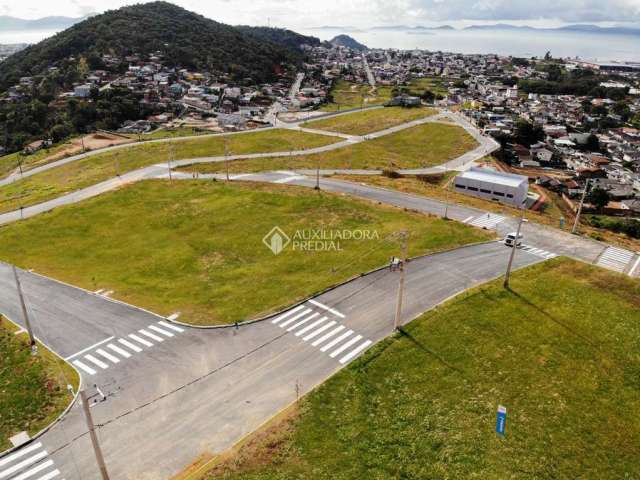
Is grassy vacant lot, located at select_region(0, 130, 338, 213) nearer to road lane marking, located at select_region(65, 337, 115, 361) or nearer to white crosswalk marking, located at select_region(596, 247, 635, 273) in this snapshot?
road lane marking, located at select_region(65, 337, 115, 361)

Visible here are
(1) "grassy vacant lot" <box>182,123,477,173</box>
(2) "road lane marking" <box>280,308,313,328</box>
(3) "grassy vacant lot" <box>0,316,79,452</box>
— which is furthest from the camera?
(1) "grassy vacant lot" <box>182,123,477,173</box>

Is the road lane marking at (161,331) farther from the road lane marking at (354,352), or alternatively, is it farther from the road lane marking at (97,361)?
the road lane marking at (354,352)

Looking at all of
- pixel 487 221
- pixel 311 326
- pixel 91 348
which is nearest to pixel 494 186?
pixel 487 221

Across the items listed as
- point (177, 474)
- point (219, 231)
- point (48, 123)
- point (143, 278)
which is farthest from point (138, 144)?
point (177, 474)

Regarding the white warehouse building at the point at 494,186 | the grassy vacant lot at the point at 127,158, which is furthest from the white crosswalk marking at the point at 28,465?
the white warehouse building at the point at 494,186

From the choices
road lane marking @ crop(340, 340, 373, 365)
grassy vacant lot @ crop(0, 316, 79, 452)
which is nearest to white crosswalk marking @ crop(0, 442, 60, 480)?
grassy vacant lot @ crop(0, 316, 79, 452)
